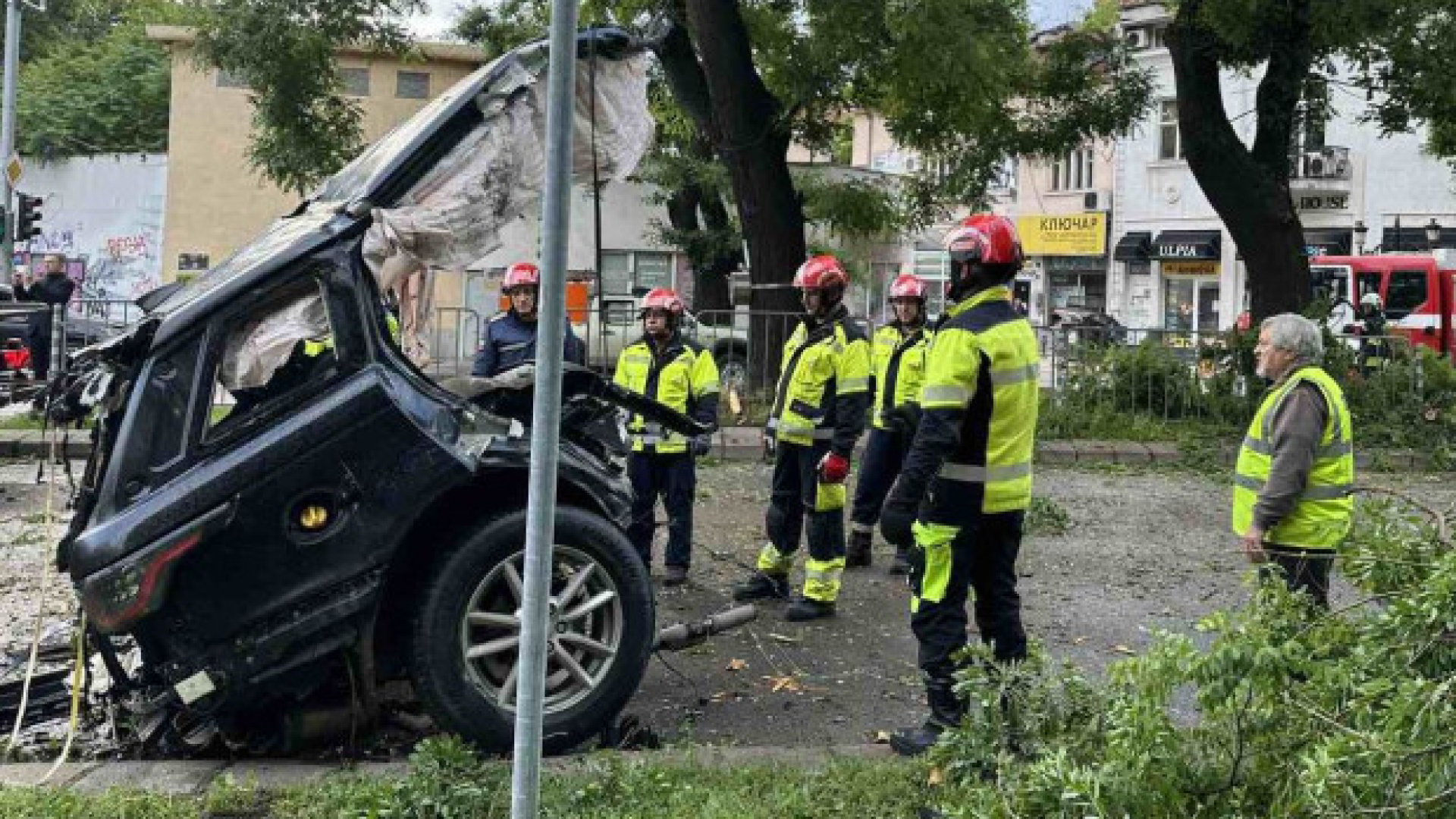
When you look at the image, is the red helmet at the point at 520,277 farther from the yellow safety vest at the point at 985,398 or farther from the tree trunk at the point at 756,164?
the tree trunk at the point at 756,164

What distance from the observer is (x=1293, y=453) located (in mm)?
5238

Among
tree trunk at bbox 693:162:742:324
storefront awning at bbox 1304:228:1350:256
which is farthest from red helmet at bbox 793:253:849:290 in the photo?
storefront awning at bbox 1304:228:1350:256

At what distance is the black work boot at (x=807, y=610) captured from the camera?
730 cm

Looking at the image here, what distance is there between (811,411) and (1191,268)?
35.3 meters

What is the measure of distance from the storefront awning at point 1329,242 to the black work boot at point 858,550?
3196 centimetres

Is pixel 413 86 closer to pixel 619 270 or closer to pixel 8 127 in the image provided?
pixel 619 270

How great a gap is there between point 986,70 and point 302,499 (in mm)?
9290

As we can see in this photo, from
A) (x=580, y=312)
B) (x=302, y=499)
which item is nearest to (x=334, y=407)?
(x=302, y=499)

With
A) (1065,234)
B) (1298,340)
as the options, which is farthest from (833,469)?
(1065,234)

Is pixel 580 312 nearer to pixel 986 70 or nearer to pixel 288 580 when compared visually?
pixel 986 70

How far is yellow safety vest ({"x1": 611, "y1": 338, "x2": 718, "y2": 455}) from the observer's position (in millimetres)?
7961

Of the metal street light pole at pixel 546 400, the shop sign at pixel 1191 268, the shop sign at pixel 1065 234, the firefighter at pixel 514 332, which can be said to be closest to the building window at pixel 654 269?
the shop sign at pixel 1065 234

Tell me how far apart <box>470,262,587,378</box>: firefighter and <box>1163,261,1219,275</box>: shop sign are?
3511 cm

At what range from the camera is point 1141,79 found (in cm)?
1819
